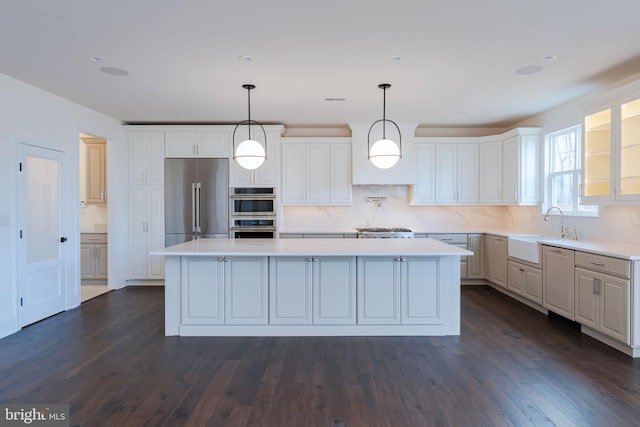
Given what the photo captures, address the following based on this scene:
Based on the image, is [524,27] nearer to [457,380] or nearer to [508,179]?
[457,380]

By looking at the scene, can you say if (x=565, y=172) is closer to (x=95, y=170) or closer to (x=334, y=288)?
(x=334, y=288)

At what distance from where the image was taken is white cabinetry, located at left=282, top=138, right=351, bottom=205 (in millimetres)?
5988

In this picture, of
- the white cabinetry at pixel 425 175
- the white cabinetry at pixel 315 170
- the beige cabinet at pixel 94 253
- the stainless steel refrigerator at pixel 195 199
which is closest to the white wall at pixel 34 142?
the beige cabinet at pixel 94 253

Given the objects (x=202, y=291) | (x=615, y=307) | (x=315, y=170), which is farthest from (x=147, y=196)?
(x=615, y=307)

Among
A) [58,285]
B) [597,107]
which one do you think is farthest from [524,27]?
[58,285]

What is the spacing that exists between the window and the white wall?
636cm

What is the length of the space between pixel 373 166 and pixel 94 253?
15.6 ft

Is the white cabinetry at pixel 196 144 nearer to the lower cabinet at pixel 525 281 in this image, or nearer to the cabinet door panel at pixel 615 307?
the lower cabinet at pixel 525 281

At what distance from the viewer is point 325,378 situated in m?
2.73

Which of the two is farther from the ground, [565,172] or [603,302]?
[565,172]

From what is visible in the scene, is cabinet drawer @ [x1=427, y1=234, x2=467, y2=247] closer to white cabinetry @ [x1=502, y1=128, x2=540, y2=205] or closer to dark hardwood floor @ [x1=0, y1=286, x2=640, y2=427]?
white cabinetry @ [x1=502, y1=128, x2=540, y2=205]

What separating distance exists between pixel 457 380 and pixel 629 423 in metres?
0.97

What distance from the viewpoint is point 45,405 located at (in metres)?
2.39

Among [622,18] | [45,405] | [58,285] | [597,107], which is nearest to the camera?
[45,405]
